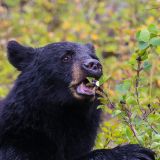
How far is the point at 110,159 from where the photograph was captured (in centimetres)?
548

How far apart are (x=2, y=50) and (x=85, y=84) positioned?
6486 millimetres

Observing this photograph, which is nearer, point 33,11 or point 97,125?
point 97,125

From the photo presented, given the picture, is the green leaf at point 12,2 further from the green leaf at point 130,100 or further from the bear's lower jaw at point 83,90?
the green leaf at point 130,100

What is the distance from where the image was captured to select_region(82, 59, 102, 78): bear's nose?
18.1 feet

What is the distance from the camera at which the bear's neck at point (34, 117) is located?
5879 mm

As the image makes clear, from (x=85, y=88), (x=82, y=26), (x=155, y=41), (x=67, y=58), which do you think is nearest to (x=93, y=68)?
(x=85, y=88)

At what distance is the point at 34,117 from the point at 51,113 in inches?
6.1

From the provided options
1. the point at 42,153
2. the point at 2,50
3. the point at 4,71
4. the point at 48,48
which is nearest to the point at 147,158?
the point at 42,153

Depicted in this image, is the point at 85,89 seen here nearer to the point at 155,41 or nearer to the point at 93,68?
the point at 93,68

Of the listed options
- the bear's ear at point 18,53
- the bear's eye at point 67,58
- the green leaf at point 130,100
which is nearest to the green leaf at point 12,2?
the bear's ear at point 18,53

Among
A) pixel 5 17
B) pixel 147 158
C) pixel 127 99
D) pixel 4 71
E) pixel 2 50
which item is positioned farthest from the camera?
pixel 5 17

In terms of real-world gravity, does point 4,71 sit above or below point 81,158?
below

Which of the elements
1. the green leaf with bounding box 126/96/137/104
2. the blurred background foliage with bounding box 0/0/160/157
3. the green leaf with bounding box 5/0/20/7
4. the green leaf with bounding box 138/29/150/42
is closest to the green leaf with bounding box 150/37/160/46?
the green leaf with bounding box 138/29/150/42

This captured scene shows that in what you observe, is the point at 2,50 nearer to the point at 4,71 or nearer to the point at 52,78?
the point at 4,71
